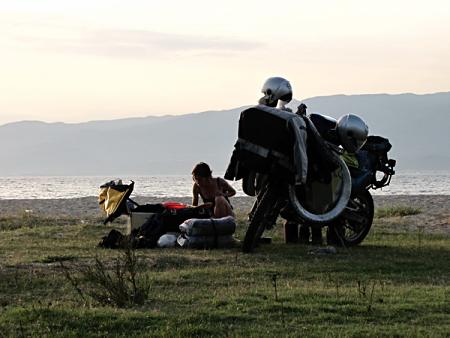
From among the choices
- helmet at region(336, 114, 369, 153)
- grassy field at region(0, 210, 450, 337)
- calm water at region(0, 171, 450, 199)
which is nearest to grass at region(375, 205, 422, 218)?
calm water at region(0, 171, 450, 199)

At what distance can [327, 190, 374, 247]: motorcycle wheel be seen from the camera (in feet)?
56.7

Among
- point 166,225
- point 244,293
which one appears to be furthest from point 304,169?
point 244,293

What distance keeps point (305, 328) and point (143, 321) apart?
1461 millimetres

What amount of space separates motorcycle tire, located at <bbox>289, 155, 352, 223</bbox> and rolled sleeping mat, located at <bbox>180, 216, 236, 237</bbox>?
1.13 m

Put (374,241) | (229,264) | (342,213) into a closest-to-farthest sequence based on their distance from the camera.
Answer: (229,264) < (342,213) < (374,241)

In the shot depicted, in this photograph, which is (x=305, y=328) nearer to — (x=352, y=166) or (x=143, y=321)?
(x=143, y=321)

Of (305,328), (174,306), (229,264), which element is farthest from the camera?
(229,264)

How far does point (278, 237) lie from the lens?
19281 millimetres

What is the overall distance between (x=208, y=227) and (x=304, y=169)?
1.95 metres

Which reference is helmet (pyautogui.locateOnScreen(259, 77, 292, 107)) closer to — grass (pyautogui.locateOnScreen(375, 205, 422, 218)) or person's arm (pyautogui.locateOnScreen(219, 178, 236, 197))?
person's arm (pyautogui.locateOnScreen(219, 178, 236, 197))

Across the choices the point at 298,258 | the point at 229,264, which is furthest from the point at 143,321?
the point at 298,258

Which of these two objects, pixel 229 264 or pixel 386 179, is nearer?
pixel 229 264

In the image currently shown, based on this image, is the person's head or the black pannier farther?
the person's head

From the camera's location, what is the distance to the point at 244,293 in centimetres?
1120
